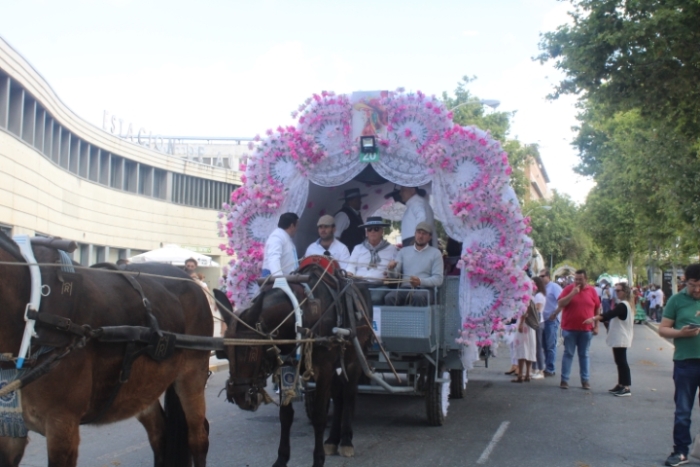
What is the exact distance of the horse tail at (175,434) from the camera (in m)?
5.43

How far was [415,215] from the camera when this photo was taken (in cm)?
934

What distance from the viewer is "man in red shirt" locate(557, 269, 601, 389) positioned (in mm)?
12430

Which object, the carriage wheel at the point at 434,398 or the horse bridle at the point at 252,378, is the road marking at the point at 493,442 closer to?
the carriage wheel at the point at 434,398

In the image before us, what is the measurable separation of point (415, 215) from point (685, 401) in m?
3.63

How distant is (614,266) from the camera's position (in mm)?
91750

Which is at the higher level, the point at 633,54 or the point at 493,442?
the point at 633,54

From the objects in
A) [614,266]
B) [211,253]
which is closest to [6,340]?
[211,253]

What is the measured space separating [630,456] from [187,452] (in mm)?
4479

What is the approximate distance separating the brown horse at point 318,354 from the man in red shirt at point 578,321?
19.4 ft

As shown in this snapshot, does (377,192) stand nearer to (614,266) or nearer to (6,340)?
(6,340)

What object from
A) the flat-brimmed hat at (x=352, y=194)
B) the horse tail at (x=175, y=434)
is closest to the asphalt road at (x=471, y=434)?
the horse tail at (x=175, y=434)

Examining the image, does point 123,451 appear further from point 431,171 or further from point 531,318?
point 531,318

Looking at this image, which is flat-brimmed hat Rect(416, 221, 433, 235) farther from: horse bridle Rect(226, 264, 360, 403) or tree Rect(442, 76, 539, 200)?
tree Rect(442, 76, 539, 200)

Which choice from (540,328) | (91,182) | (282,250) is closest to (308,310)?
(282,250)
